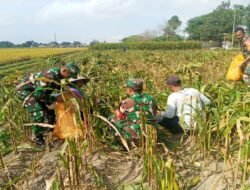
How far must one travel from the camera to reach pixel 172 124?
376 centimetres

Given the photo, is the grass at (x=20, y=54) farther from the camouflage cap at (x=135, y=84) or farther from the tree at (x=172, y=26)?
the tree at (x=172, y=26)

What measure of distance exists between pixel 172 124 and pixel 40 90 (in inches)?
61.1

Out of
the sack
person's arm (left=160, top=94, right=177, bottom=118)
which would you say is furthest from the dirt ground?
the sack

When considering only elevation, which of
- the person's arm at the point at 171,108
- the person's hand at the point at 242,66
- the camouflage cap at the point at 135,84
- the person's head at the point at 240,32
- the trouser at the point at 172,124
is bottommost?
the trouser at the point at 172,124

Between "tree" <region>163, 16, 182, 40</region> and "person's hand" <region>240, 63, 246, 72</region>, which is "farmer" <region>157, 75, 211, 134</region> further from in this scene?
"tree" <region>163, 16, 182, 40</region>

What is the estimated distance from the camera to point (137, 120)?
10.8 feet

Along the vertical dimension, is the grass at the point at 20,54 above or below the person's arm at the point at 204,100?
below

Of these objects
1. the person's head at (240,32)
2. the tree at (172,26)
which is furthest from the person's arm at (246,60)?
the tree at (172,26)

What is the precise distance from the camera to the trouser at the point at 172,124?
12.2ft

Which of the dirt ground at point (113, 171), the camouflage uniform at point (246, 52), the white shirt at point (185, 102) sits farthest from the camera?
the camouflage uniform at point (246, 52)

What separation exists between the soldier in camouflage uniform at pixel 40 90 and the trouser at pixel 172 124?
3.78 feet

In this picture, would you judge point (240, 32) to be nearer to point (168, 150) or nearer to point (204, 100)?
point (204, 100)

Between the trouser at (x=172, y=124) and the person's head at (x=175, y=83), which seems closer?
the person's head at (x=175, y=83)

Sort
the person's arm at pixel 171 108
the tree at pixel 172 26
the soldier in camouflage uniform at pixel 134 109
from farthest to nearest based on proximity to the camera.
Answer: the tree at pixel 172 26, the person's arm at pixel 171 108, the soldier in camouflage uniform at pixel 134 109
